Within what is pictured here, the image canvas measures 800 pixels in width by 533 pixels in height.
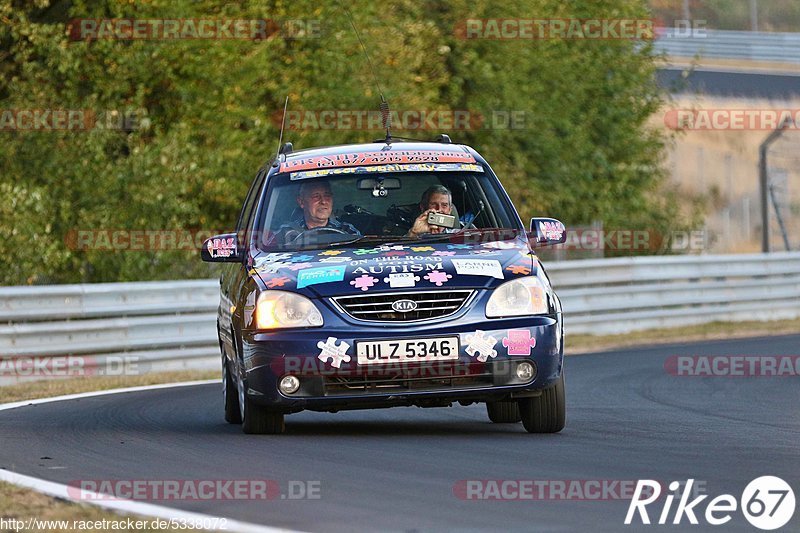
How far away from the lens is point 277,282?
344 inches

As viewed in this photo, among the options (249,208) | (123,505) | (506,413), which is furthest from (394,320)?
(249,208)

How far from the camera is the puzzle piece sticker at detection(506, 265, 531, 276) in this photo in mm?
8695

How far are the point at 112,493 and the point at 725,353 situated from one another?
10.5 metres

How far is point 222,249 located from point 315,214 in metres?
0.59

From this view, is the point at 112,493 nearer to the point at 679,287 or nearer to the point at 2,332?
the point at 2,332

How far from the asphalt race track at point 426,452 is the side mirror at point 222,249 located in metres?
1.04

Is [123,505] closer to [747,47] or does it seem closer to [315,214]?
[315,214]

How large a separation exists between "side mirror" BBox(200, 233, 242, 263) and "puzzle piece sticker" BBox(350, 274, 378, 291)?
4.49ft

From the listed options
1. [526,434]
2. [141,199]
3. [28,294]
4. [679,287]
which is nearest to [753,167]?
[679,287]

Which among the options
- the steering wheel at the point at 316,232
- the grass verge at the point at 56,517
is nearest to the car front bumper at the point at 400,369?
the steering wheel at the point at 316,232

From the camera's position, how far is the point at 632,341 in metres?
19.4

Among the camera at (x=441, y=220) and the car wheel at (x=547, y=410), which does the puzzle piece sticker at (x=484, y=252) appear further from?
the car wheel at (x=547, y=410)

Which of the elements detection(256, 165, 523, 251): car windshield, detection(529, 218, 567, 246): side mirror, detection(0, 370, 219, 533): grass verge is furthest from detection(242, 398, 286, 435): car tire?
detection(0, 370, 219, 533): grass verge

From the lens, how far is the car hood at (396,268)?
8.49 metres
